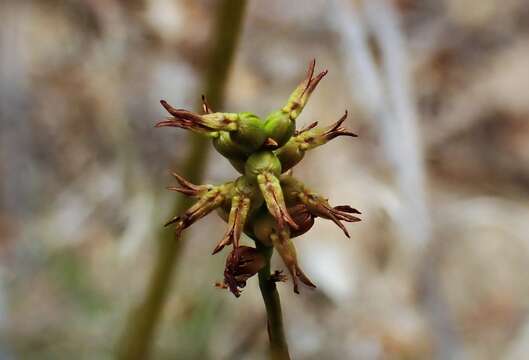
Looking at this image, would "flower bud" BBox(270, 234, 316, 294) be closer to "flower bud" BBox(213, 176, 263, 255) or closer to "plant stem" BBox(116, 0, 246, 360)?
"flower bud" BBox(213, 176, 263, 255)

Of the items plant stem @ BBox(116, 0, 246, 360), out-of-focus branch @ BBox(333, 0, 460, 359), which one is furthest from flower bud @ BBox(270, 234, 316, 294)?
out-of-focus branch @ BBox(333, 0, 460, 359)

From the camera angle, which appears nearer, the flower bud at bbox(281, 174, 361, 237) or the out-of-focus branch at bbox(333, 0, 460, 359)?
the flower bud at bbox(281, 174, 361, 237)

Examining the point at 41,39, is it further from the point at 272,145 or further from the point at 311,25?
the point at 272,145

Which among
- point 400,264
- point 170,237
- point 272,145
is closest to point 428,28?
point 400,264

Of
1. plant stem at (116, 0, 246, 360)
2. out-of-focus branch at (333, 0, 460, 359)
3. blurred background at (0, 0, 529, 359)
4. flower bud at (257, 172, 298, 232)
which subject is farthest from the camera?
blurred background at (0, 0, 529, 359)

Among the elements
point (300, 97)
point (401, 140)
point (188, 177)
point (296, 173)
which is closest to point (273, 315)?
point (300, 97)

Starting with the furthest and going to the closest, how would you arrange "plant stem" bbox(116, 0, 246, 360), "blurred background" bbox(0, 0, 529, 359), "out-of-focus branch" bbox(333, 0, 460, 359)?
"blurred background" bbox(0, 0, 529, 359), "out-of-focus branch" bbox(333, 0, 460, 359), "plant stem" bbox(116, 0, 246, 360)

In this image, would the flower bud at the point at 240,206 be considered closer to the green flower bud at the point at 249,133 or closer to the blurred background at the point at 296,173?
the green flower bud at the point at 249,133
